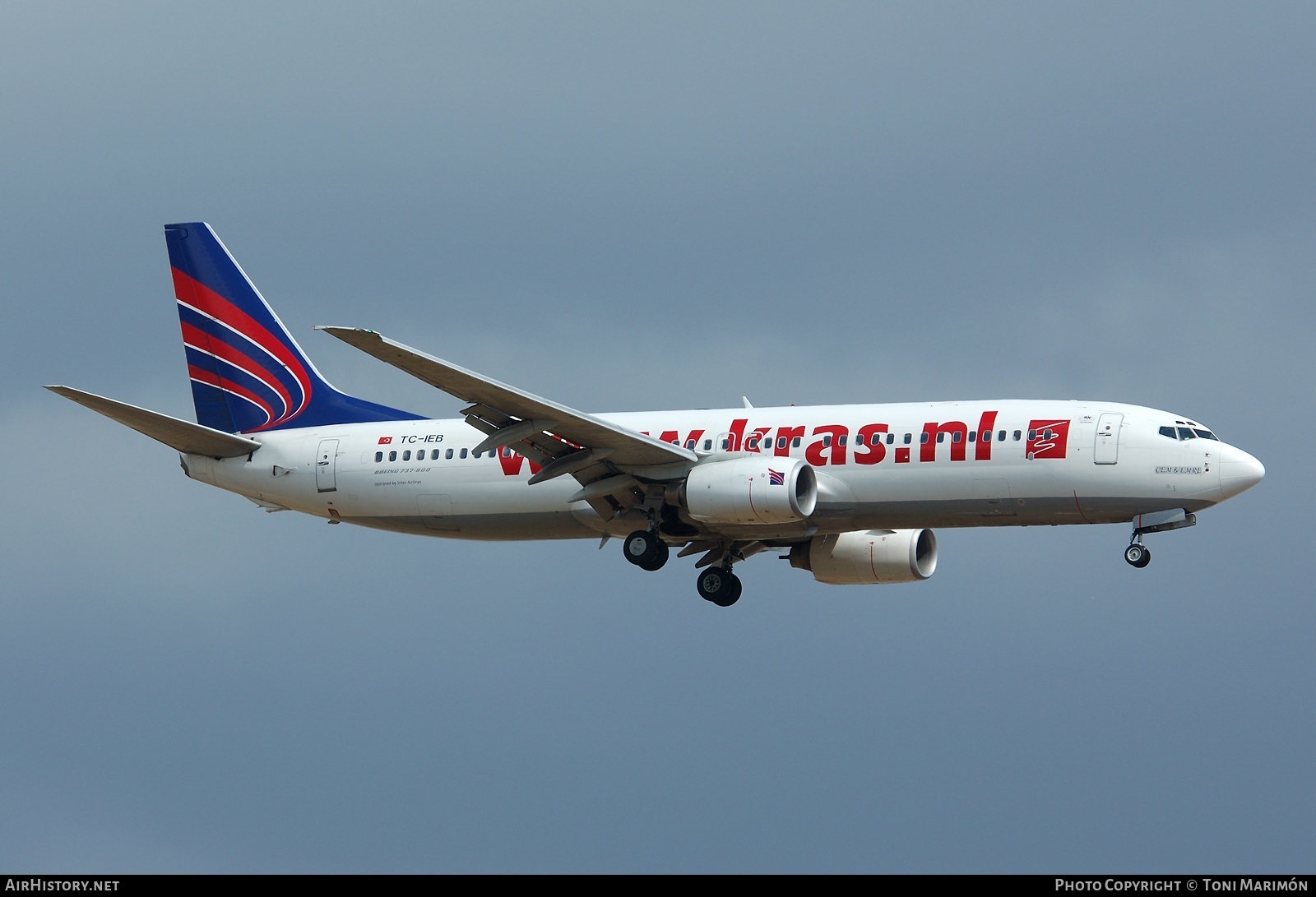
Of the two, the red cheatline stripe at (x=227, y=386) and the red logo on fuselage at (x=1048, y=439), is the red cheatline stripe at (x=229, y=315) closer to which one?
the red cheatline stripe at (x=227, y=386)

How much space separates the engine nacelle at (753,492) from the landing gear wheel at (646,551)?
225 cm

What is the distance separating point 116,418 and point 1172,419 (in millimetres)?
25936

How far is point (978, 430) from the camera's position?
47.6 metres

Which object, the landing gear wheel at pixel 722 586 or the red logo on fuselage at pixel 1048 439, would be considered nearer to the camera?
the red logo on fuselage at pixel 1048 439

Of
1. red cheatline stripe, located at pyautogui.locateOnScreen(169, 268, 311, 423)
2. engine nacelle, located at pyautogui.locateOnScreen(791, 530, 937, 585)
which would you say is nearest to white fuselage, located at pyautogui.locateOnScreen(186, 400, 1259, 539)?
engine nacelle, located at pyautogui.locateOnScreen(791, 530, 937, 585)

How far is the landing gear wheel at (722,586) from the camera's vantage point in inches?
2115

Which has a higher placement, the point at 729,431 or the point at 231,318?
the point at 231,318

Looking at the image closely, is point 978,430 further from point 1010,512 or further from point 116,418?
point 116,418

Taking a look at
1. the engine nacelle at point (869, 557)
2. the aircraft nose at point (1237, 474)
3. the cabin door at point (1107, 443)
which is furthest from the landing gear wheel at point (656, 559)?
the aircraft nose at point (1237, 474)

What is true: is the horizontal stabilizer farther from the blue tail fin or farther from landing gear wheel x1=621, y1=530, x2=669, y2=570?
landing gear wheel x1=621, y1=530, x2=669, y2=570

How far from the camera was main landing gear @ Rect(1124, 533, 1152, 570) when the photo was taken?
47000 mm

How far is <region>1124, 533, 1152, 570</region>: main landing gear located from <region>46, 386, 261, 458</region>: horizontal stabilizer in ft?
77.2
